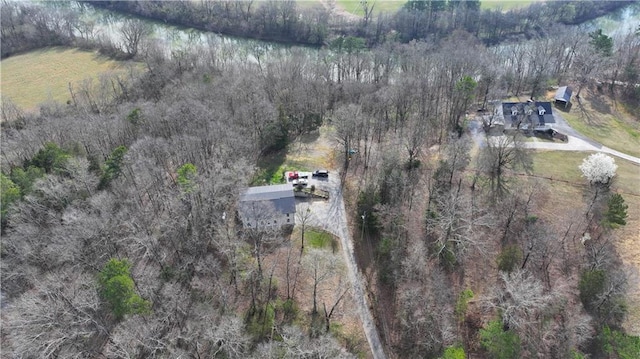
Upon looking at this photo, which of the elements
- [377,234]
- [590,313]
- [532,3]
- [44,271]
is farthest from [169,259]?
[532,3]

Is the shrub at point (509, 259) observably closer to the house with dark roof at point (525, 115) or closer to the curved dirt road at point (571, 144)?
the curved dirt road at point (571, 144)

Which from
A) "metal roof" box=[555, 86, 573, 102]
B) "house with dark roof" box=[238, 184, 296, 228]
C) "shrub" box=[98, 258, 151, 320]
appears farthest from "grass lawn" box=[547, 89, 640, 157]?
"shrub" box=[98, 258, 151, 320]

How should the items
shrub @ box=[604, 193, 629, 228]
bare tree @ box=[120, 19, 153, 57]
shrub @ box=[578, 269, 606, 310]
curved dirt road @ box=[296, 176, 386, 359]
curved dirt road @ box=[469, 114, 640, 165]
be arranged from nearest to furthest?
shrub @ box=[578, 269, 606, 310]
curved dirt road @ box=[296, 176, 386, 359]
shrub @ box=[604, 193, 629, 228]
curved dirt road @ box=[469, 114, 640, 165]
bare tree @ box=[120, 19, 153, 57]

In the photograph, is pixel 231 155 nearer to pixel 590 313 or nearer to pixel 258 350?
pixel 258 350

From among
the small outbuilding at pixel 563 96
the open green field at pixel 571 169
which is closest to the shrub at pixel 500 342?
the open green field at pixel 571 169

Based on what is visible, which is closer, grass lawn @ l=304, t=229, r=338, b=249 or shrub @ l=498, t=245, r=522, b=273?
shrub @ l=498, t=245, r=522, b=273

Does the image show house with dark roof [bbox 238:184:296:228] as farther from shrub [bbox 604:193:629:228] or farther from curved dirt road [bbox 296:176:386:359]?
shrub [bbox 604:193:629:228]

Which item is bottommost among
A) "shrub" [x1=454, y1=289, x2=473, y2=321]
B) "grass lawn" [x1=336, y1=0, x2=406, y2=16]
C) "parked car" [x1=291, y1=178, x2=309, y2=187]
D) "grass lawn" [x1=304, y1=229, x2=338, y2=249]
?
"shrub" [x1=454, y1=289, x2=473, y2=321]

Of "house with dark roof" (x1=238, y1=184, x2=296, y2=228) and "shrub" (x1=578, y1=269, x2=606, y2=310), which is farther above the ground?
"house with dark roof" (x1=238, y1=184, x2=296, y2=228)
